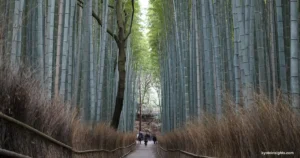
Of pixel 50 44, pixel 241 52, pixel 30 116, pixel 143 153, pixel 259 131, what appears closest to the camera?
pixel 259 131

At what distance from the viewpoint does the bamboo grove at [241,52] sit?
356cm

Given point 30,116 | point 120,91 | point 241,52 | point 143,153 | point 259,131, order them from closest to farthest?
point 259,131
point 30,116
point 241,52
point 120,91
point 143,153

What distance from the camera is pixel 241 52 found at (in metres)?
4.05

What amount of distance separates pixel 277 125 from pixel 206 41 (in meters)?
3.73

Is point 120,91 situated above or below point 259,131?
above

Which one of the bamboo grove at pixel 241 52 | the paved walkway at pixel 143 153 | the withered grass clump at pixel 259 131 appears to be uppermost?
the bamboo grove at pixel 241 52

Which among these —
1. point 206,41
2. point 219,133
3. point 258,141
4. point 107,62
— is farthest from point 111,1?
point 258,141

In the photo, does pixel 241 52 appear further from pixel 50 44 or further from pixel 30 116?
pixel 50 44

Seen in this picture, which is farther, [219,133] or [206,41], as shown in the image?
[206,41]

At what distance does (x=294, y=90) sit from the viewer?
2885 mm

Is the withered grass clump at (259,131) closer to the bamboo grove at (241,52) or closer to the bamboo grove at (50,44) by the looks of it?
the bamboo grove at (241,52)

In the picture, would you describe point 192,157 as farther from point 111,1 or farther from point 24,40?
point 111,1

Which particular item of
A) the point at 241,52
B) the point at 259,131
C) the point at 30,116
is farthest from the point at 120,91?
the point at 259,131

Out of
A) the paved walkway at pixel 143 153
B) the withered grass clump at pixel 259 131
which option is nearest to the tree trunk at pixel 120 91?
the paved walkway at pixel 143 153
